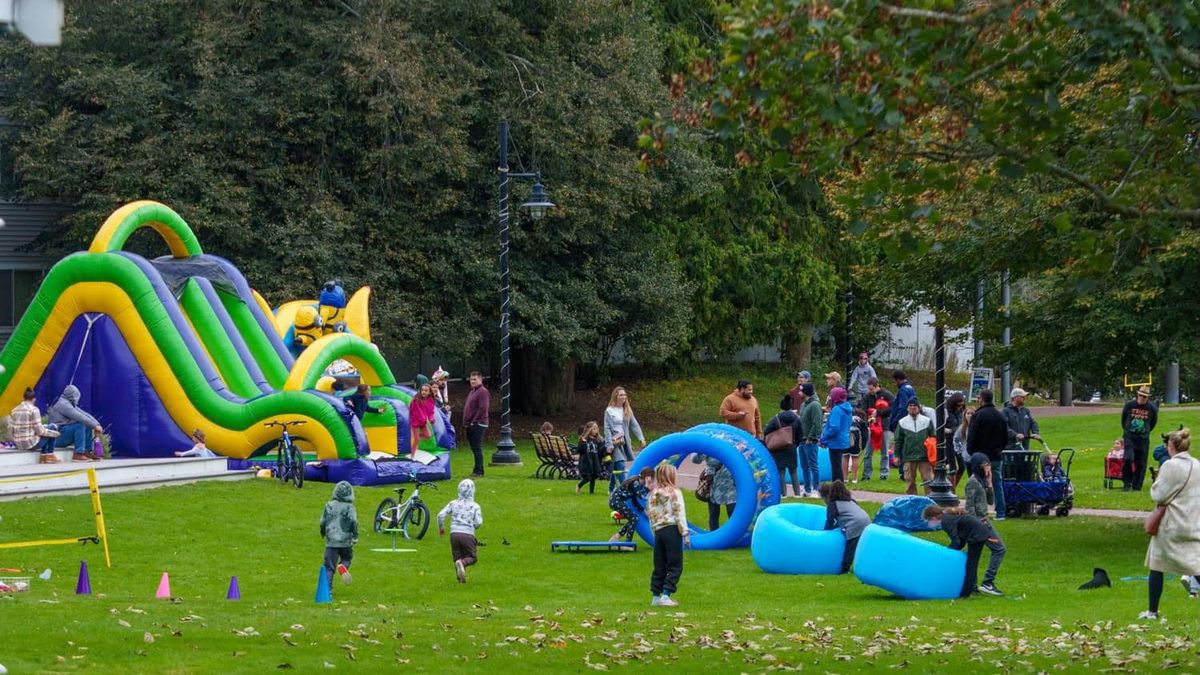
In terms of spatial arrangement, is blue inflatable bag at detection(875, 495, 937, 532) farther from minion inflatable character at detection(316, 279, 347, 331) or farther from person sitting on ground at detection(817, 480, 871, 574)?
minion inflatable character at detection(316, 279, 347, 331)

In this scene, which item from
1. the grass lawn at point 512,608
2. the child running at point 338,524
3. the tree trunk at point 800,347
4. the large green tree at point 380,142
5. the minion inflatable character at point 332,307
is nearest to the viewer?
the grass lawn at point 512,608

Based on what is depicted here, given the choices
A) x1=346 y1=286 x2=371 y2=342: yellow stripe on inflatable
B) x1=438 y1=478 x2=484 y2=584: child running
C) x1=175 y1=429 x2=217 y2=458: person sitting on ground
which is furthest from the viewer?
x1=346 y1=286 x2=371 y2=342: yellow stripe on inflatable

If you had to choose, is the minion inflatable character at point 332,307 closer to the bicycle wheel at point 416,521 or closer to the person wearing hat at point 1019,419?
the bicycle wheel at point 416,521

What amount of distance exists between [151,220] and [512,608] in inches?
587

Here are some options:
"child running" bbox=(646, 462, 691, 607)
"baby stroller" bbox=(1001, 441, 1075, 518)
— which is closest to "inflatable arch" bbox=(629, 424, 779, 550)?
"baby stroller" bbox=(1001, 441, 1075, 518)

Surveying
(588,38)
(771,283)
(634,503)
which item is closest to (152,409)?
(634,503)

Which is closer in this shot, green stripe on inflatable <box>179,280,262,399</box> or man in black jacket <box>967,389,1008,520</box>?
man in black jacket <box>967,389,1008,520</box>

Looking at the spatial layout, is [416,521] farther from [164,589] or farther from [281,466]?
[164,589]

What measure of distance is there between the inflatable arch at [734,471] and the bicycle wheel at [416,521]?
8.45 ft

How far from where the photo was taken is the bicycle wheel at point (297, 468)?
24.7 meters

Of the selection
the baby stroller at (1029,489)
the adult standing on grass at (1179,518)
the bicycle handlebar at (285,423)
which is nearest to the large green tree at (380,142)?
the bicycle handlebar at (285,423)

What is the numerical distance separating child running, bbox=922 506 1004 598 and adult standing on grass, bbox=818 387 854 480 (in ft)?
25.7

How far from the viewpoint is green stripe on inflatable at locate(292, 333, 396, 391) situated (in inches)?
1064

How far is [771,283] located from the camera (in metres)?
41.4
